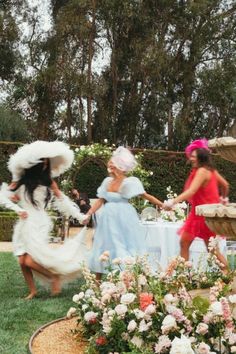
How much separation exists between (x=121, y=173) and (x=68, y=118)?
740 inches

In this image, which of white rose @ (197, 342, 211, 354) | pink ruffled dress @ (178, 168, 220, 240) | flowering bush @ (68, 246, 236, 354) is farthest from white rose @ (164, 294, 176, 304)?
pink ruffled dress @ (178, 168, 220, 240)

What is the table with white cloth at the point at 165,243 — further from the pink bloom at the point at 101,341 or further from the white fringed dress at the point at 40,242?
the pink bloom at the point at 101,341

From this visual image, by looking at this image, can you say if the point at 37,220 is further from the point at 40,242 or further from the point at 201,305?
the point at 201,305

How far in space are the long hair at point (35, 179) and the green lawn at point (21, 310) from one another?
1.03 meters

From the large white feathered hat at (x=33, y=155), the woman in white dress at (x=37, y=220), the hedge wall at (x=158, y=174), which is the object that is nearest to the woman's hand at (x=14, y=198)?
the woman in white dress at (x=37, y=220)

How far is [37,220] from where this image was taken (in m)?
5.99

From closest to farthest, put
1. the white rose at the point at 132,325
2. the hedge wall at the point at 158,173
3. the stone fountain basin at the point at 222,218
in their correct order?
the white rose at the point at 132,325
the stone fountain basin at the point at 222,218
the hedge wall at the point at 158,173

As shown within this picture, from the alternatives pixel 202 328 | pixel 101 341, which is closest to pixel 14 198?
pixel 101 341

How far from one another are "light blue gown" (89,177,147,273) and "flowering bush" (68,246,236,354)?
1934mm

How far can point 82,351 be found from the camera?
3.95 metres

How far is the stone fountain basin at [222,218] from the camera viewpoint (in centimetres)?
356

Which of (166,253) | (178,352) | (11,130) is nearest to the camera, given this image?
(178,352)

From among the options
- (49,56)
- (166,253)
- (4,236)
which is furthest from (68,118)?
(166,253)

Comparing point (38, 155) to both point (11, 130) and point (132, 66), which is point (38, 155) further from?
point (132, 66)
